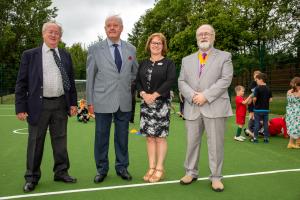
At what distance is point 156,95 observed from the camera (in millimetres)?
5066

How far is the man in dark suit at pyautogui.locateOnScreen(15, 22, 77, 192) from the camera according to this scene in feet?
16.1

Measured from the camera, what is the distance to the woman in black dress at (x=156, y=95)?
512 centimetres

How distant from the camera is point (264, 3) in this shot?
36219 millimetres

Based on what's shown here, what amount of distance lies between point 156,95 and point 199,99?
2.00ft

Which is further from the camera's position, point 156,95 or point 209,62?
point 156,95

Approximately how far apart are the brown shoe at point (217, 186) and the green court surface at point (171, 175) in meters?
0.07

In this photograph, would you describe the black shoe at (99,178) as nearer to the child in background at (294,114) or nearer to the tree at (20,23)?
the child in background at (294,114)

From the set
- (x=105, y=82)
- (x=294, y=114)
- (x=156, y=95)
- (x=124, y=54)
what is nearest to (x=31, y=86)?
(x=105, y=82)

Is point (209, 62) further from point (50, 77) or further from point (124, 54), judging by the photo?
point (50, 77)

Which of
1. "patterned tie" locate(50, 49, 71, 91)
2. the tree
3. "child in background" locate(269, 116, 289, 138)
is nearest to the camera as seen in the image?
"patterned tie" locate(50, 49, 71, 91)

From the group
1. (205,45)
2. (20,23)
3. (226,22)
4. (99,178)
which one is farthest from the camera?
(20,23)

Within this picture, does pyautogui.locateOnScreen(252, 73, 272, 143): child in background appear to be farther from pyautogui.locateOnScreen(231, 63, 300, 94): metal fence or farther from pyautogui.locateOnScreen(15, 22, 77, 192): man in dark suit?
pyautogui.locateOnScreen(231, 63, 300, 94): metal fence

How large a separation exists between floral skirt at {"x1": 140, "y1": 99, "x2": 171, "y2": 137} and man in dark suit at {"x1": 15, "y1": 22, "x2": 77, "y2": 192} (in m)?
1.05

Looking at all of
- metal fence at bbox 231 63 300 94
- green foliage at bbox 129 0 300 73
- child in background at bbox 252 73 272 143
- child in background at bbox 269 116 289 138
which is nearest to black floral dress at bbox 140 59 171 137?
child in background at bbox 252 73 272 143
